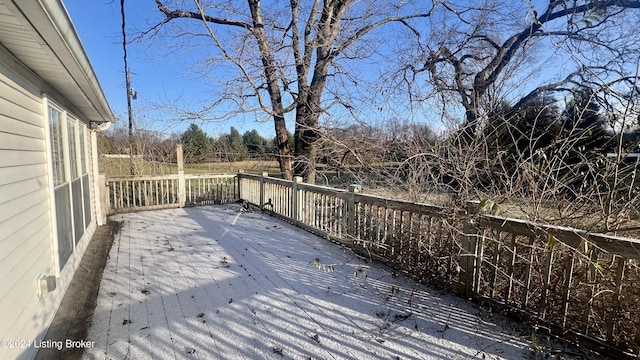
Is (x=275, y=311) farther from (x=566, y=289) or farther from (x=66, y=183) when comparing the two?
(x=66, y=183)

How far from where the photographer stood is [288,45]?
23.9 ft

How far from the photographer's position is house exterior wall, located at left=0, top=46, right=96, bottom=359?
175 cm

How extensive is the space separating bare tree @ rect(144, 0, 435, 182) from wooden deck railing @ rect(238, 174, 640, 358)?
10.9ft

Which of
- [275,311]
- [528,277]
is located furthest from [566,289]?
[275,311]

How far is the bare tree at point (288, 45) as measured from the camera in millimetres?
6867

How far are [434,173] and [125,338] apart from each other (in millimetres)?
3511

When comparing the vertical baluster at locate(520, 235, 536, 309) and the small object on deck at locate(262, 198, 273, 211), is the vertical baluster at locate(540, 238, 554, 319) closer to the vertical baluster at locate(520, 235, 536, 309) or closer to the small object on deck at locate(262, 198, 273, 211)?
the vertical baluster at locate(520, 235, 536, 309)

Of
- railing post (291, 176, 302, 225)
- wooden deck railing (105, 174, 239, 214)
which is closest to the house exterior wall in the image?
railing post (291, 176, 302, 225)

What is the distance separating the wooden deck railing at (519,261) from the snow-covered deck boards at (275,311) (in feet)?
0.78

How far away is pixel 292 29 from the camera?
284 inches

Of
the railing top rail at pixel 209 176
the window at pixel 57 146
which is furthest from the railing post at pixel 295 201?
the window at pixel 57 146

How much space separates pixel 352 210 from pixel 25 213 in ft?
10.7

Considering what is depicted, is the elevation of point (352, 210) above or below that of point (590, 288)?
above

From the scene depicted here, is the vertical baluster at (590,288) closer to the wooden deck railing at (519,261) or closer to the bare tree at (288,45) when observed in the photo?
the wooden deck railing at (519,261)
